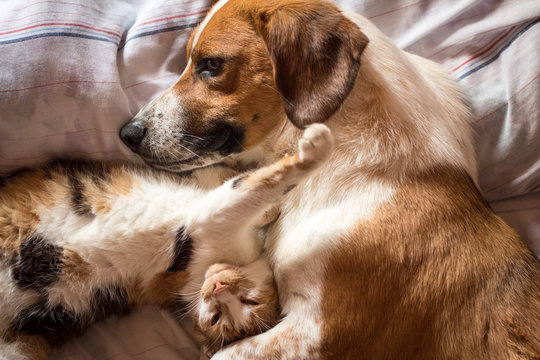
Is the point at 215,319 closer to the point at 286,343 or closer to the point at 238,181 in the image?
the point at 286,343

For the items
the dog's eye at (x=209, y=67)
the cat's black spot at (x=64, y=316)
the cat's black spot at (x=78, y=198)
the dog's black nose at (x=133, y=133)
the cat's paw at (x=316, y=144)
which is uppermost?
the dog's eye at (x=209, y=67)

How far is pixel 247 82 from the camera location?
1.24 metres

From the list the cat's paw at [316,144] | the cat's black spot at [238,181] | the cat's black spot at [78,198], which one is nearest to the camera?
the cat's paw at [316,144]

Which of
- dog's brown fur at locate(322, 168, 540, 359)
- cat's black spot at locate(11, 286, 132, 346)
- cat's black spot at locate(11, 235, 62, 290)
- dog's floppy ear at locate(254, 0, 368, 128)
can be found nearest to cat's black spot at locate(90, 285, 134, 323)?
cat's black spot at locate(11, 286, 132, 346)

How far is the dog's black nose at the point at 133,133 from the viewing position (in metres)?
1.31

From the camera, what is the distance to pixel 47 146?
53.6 inches

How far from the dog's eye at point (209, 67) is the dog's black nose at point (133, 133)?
244 mm

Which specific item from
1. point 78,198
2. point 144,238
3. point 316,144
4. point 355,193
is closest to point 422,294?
point 355,193

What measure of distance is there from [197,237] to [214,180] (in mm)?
209

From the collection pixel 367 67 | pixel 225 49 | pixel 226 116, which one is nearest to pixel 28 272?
pixel 226 116

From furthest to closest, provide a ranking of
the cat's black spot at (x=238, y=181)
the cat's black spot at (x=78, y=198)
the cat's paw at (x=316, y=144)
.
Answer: the cat's black spot at (x=78, y=198)
the cat's black spot at (x=238, y=181)
the cat's paw at (x=316, y=144)

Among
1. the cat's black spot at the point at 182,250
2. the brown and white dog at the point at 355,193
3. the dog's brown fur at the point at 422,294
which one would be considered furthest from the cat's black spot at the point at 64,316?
the dog's brown fur at the point at 422,294

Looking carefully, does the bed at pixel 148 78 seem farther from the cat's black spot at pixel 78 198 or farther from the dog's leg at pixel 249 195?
the dog's leg at pixel 249 195

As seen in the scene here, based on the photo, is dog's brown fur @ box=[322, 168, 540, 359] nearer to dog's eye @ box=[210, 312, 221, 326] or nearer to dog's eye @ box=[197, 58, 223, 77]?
dog's eye @ box=[210, 312, 221, 326]
